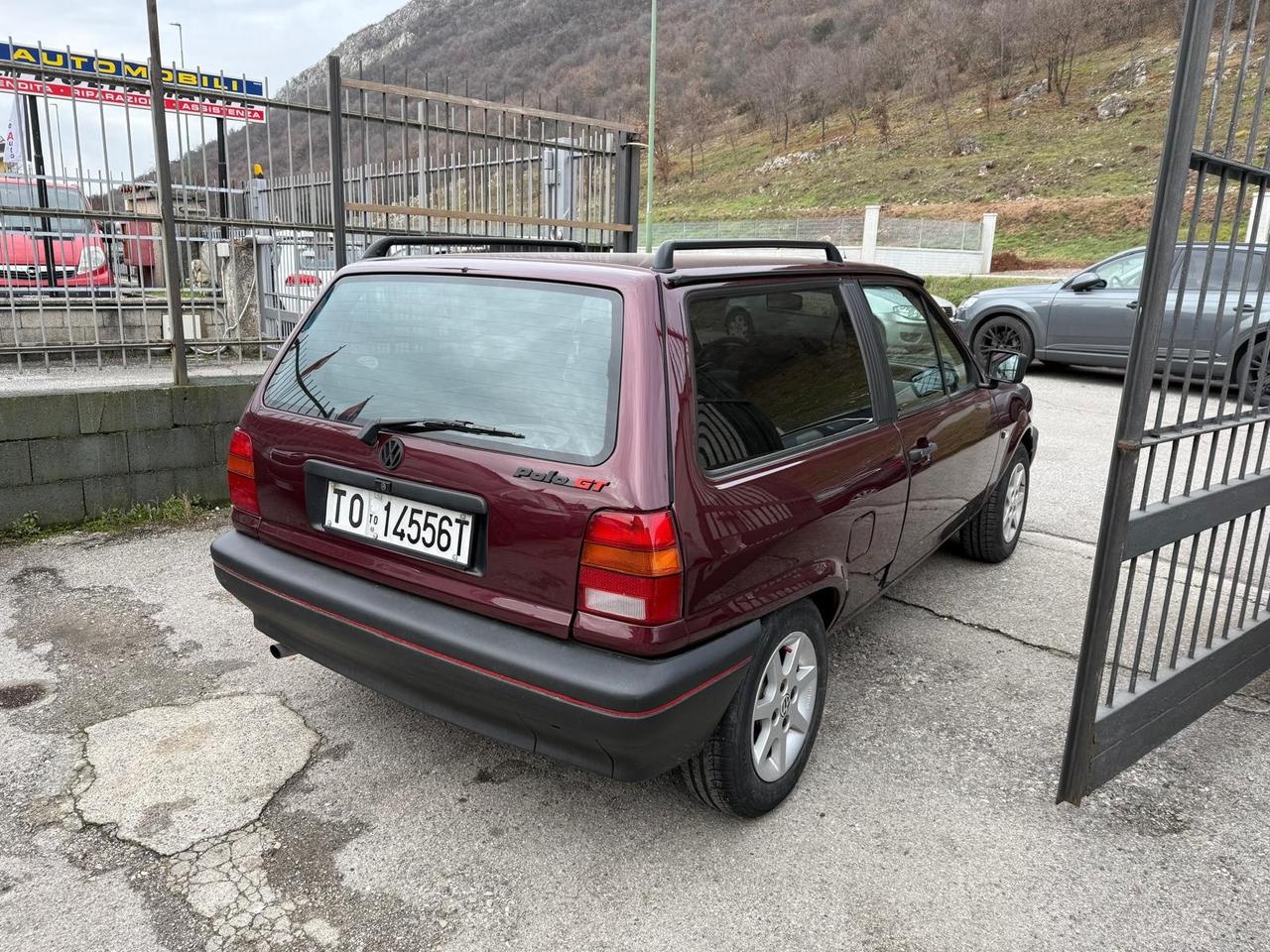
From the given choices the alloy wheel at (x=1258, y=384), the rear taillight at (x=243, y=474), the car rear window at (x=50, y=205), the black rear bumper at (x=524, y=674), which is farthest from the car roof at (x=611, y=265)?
the car rear window at (x=50, y=205)

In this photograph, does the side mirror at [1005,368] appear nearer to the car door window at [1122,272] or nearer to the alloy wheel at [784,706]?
the alloy wheel at [784,706]

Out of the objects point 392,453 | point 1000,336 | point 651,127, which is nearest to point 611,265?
point 392,453

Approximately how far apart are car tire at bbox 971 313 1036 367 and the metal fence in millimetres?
5984

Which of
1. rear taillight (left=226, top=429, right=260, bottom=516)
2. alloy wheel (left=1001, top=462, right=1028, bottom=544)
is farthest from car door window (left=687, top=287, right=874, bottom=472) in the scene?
alloy wheel (left=1001, top=462, right=1028, bottom=544)

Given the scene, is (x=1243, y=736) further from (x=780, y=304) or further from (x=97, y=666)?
(x=97, y=666)

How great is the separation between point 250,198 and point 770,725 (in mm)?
5234

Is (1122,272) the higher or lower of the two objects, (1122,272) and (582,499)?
the higher

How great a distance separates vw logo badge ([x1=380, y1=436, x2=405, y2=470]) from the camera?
8.10 ft

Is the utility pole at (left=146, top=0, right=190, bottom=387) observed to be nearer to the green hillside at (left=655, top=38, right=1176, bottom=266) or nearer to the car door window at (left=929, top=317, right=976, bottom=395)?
the car door window at (left=929, top=317, right=976, bottom=395)

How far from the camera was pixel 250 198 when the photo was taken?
20.1ft

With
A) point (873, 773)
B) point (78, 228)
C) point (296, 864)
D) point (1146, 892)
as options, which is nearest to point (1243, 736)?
point (1146, 892)

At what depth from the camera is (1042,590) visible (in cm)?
441

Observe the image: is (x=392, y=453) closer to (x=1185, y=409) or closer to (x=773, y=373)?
(x=773, y=373)

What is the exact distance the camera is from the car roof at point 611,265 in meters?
2.49
